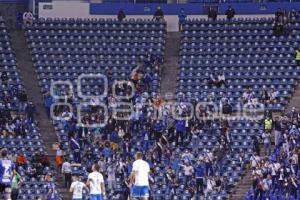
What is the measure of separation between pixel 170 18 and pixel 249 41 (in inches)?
167

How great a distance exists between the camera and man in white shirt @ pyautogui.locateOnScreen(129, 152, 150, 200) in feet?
124

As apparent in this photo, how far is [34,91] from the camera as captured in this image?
5769 cm

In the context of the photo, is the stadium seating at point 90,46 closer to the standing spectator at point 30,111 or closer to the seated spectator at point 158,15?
the seated spectator at point 158,15

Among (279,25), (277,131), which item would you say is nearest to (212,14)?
(279,25)

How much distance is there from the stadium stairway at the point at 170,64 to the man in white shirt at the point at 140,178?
19.4 metres

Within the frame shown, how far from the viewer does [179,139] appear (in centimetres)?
5362

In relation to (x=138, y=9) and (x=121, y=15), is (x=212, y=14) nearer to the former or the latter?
(x=138, y=9)

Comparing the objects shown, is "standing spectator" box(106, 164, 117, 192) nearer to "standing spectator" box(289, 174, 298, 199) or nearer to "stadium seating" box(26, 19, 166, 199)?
"stadium seating" box(26, 19, 166, 199)

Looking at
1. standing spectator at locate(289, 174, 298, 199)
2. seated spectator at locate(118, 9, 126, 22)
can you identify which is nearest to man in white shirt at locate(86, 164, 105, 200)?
standing spectator at locate(289, 174, 298, 199)

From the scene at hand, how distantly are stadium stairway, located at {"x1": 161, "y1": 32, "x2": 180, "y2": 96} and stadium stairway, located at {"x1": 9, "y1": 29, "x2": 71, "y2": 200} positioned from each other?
16.9 feet

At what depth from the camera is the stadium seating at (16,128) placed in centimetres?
5081

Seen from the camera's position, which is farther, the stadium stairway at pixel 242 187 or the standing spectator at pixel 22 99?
the standing spectator at pixel 22 99

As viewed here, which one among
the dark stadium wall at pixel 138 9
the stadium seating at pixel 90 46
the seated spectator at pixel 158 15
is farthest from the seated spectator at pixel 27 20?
the seated spectator at pixel 158 15

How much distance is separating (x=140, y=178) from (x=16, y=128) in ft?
55.7
